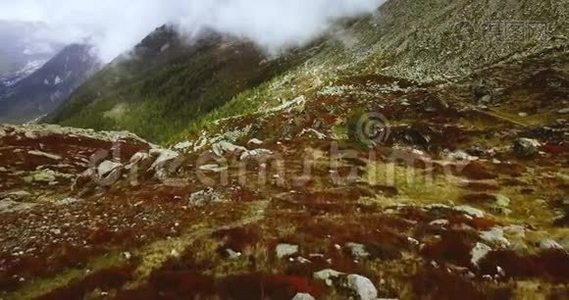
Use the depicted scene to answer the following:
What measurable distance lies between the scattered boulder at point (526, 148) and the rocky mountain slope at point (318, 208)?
16 cm

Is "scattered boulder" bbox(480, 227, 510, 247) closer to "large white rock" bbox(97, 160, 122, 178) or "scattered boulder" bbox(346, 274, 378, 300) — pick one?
"scattered boulder" bbox(346, 274, 378, 300)

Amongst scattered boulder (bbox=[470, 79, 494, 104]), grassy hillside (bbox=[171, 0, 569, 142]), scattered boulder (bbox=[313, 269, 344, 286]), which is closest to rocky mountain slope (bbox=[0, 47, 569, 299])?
scattered boulder (bbox=[313, 269, 344, 286])

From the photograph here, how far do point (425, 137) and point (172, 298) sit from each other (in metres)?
56.5

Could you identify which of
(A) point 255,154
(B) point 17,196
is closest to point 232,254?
(A) point 255,154

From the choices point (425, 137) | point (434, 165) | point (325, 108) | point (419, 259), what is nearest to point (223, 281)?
point (419, 259)

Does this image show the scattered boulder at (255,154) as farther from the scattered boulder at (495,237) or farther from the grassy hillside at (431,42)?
the grassy hillside at (431,42)

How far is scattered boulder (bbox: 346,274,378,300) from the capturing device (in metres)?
16.9

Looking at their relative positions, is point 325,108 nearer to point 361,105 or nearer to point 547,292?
point 361,105

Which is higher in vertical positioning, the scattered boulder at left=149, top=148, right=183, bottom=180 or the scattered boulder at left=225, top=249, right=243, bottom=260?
the scattered boulder at left=149, top=148, right=183, bottom=180

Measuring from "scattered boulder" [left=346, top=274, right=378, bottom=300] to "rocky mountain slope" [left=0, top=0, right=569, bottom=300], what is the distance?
5cm

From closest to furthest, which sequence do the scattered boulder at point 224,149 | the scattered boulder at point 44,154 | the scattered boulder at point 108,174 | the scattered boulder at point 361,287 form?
the scattered boulder at point 361,287 → the scattered boulder at point 108,174 → the scattered boulder at point 224,149 → the scattered boulder at point 44,154

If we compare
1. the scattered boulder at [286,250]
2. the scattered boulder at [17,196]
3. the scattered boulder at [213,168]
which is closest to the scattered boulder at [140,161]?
the scattered boulder at [213,168]

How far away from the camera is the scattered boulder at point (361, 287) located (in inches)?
667

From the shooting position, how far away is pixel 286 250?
2155cm
